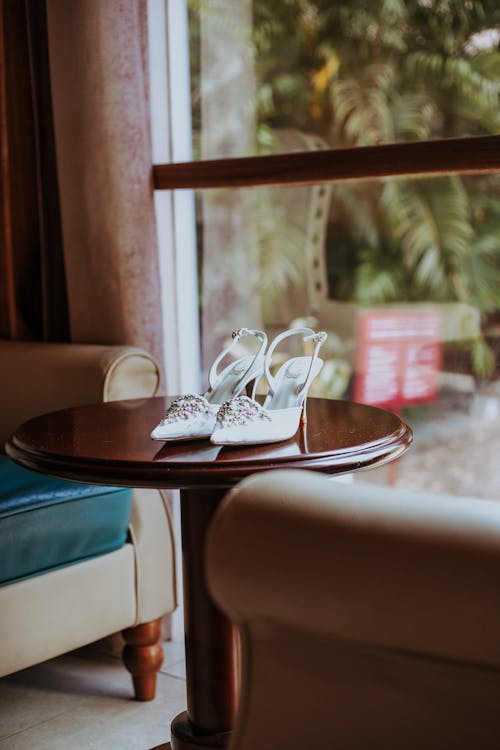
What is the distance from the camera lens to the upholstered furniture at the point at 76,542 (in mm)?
1893

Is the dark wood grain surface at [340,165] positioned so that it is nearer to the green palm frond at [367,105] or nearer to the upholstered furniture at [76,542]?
the upholstered furniture at [76,542]

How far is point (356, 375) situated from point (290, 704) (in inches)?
75.9

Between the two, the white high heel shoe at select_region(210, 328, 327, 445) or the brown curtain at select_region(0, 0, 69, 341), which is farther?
the brown curtain at select_region(0, 0, 69, 341)

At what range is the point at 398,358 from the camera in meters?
2.70

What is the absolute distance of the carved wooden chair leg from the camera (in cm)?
217

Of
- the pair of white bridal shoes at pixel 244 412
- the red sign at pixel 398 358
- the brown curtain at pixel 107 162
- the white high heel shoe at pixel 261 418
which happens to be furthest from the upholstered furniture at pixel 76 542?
the red sign at pixel 398 358

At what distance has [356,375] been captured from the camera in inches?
107

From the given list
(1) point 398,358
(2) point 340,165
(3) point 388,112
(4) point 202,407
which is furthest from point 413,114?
(4) point 202,407

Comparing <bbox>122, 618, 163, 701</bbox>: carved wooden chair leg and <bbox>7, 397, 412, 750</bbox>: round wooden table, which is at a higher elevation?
<bbox>7, 397, 412, 750</bbox>: round wooden table

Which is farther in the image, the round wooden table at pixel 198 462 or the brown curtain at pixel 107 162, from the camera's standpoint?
the brown curtain at pixel 107 162

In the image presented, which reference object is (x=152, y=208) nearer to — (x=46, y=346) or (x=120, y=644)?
(x=46, y=346)

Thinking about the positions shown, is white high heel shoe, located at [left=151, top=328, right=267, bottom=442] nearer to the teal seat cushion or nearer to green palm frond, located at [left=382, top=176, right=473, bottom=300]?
the teal seat cushion

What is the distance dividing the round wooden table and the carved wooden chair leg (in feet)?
1.57

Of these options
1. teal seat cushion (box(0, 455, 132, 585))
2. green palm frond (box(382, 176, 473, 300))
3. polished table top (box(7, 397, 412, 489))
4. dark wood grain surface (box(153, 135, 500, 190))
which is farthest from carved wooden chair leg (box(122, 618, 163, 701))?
green palm frond (box(382, 176, 473, 300))
